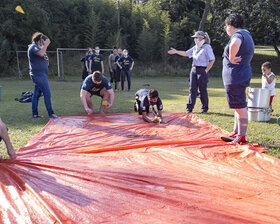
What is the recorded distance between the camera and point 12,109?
7.38m

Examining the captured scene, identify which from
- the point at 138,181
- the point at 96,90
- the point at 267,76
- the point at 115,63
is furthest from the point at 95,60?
the point at 138,181

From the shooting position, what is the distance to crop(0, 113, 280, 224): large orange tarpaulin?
2.17 meters

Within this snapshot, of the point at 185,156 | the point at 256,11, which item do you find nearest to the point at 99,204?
the point at 185,156

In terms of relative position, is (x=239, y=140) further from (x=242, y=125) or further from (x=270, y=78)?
→ (x=270, y=78)

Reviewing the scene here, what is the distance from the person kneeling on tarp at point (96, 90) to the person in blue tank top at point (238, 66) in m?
2.84

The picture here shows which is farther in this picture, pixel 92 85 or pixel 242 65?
pixel 92 85

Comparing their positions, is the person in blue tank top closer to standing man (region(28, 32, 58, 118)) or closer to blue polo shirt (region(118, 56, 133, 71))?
standing man (region(28, 32, 58, 118))

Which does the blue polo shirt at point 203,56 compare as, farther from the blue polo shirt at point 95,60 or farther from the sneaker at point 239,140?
the blue polo shirt at point 95,60

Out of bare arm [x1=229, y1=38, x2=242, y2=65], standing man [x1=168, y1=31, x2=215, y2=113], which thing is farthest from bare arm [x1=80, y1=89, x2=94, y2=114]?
bare arm [x1=229, y1=38, x2=242, y2=65]

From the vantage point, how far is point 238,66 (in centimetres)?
399

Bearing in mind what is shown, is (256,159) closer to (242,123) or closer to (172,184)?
(242,123)

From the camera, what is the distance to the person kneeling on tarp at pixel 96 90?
20.1ft

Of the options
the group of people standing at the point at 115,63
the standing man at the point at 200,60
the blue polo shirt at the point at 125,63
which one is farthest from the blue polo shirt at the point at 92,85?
the blue polo shirt at the point at 125,63

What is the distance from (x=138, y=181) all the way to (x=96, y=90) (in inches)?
159
